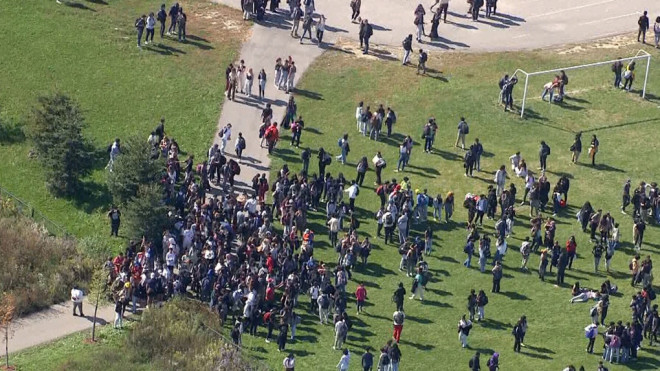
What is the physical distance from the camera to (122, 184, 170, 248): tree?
67375mm

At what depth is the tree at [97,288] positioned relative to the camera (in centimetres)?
6375

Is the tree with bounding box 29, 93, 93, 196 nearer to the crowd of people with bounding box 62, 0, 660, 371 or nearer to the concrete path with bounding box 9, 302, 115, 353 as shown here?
the crowd of people with bounding box 62, 0, 660, 371

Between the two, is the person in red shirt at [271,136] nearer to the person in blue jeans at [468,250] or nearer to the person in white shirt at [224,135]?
the person in white shirt at [224,135]

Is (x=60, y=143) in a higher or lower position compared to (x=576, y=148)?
lower

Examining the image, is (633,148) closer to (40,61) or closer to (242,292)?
(242,292)

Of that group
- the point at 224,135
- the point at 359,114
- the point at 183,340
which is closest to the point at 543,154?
the point at 359,114

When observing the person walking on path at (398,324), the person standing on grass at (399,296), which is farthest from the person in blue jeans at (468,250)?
the person walking on path at (398,324)

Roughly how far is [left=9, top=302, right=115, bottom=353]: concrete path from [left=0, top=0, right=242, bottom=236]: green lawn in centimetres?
737

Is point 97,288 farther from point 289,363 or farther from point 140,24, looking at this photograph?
point 140,24

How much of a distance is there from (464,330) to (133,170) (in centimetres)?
1746

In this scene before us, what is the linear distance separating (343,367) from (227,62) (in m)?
27.2

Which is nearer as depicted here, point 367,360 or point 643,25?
point 367,360

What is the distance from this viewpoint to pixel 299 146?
7625cm

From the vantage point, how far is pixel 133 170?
69625mm
